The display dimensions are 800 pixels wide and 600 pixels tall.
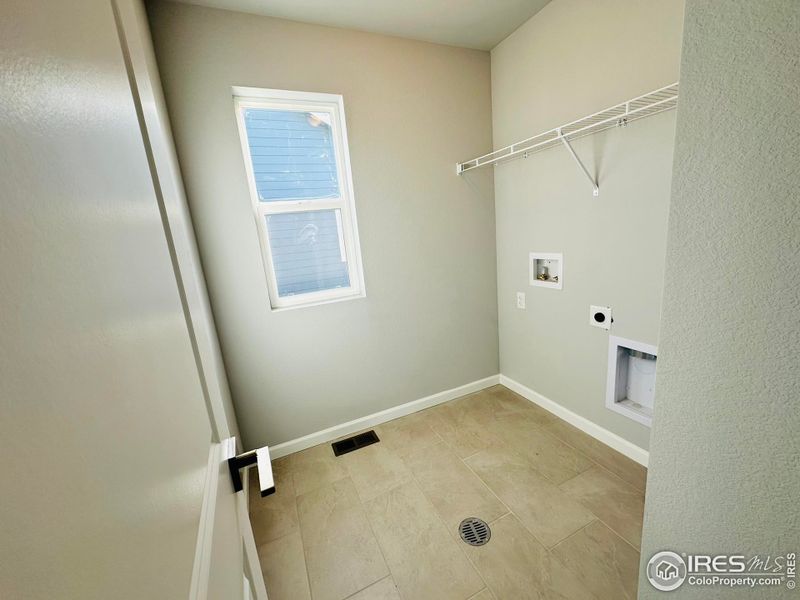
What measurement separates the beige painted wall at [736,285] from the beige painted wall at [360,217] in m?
1.76

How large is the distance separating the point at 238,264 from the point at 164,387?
1618 mm

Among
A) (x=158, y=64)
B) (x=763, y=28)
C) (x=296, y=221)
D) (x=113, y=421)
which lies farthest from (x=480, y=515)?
(x=158, y=64)

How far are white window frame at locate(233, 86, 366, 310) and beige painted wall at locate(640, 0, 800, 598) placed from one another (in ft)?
5.84

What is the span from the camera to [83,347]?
0.27m

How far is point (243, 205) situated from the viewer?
186 cm

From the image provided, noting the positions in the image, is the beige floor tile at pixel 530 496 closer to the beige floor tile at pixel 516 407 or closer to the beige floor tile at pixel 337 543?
the beige floor tile at pixel 516 407

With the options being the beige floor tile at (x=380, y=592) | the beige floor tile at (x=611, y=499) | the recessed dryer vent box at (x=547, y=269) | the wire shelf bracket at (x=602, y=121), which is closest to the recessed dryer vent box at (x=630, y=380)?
the beige floor tile at (x=611, y=499)

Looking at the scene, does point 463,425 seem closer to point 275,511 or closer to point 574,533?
point 574,533

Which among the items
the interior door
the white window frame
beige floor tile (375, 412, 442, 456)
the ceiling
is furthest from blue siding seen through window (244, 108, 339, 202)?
beige floor tile (375, 412, 442, 456)

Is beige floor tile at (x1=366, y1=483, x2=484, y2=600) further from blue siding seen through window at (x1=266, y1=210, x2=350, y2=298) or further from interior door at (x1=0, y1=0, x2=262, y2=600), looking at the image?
blue siding seen through window at (x1=266, y1=210, x2=350, y2=298)

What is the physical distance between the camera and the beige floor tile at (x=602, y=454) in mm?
1732

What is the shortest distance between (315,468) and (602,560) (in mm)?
1593

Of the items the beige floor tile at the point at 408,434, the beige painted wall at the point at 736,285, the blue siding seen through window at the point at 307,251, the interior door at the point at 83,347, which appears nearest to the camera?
the interior door at the point at 83,347

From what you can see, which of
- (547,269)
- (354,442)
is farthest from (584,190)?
(354,442)
